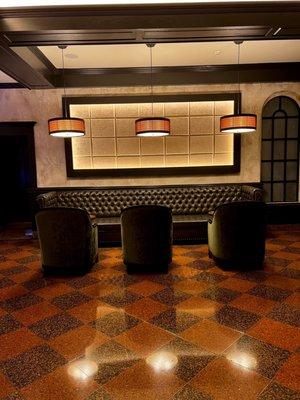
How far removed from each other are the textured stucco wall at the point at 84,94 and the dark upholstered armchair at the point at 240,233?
2.52m

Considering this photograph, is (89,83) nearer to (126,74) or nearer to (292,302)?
(126,74)

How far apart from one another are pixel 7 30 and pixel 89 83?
2779mm

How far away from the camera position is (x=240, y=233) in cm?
398

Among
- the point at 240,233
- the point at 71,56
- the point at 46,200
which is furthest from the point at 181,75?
the point at 240,233

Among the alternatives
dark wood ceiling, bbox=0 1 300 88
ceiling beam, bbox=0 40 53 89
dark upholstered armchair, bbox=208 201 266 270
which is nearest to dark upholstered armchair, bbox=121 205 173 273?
dark upholstered armchair, bbox=208 201 266 270

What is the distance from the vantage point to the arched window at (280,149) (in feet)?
21.5

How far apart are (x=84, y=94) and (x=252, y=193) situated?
12.0ft

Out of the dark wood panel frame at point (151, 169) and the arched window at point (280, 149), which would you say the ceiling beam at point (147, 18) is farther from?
the arched window at point (280, 149)

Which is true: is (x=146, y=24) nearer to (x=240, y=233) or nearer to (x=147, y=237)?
(x=147, y=237)

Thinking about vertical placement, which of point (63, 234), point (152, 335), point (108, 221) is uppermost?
point (63, 234)

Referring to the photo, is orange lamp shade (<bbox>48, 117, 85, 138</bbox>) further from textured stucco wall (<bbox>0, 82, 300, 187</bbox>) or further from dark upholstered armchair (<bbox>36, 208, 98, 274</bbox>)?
textured stucco wall (<bbox>0, 82, 300, 187</bbox>)

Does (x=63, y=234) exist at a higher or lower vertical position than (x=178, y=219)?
higher

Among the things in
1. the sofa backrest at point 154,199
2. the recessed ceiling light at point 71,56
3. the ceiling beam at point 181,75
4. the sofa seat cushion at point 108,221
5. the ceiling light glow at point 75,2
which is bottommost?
the sofa seat cushion at point 108,221

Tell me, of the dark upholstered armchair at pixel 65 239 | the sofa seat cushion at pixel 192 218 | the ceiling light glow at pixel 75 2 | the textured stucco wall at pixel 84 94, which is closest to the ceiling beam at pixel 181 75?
the textured stucco wall at pixel 84 94
